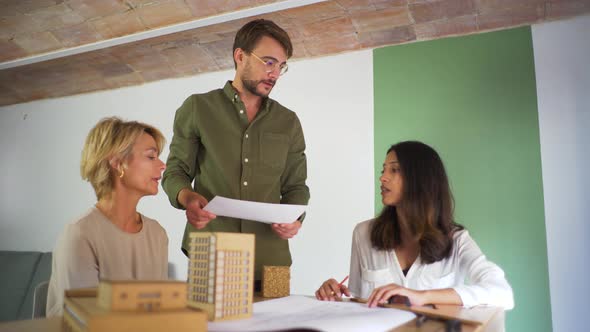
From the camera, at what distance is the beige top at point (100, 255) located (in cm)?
120

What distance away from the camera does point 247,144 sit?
1.64 metres

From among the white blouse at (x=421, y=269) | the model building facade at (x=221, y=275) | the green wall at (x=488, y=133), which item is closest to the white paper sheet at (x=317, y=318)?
the model building facade at (x=221, y=275)

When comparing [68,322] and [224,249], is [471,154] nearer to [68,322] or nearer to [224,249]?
[224,249]

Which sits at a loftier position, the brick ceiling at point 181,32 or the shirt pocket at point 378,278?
the brick ceiling at point 181,32

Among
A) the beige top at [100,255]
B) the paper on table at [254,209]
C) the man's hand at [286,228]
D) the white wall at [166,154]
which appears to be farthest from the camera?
the white wall at [166,154]

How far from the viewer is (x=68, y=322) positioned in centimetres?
66

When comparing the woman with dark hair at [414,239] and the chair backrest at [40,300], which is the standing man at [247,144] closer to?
the woman with dark hair at [414,239]

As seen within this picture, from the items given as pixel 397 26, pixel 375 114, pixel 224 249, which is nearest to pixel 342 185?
pixel 375 114

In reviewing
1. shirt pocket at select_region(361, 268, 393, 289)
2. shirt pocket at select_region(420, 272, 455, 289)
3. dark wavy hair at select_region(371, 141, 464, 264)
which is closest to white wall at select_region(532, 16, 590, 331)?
dark wavy hair at select_region(371, 141, 464, 264)

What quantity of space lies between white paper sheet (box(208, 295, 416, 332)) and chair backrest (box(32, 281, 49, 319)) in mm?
656

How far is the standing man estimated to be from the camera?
5.24ft

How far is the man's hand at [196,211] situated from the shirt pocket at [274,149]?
34 centimetres

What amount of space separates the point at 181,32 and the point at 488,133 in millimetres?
1875

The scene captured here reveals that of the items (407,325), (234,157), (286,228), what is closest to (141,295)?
(407,325)
